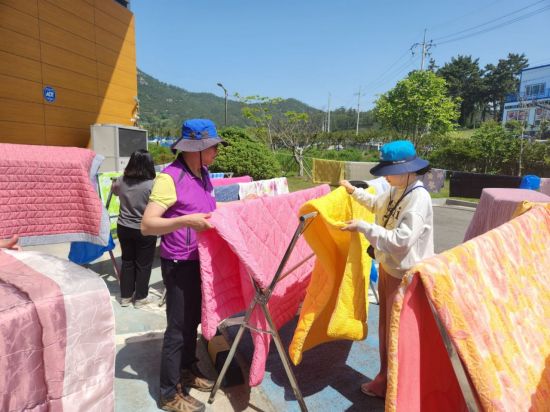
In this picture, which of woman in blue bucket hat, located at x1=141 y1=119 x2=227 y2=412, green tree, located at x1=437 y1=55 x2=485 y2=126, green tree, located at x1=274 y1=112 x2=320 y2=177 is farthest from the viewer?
green tree, located at x1=437 y1=55 x2=485 y2=126

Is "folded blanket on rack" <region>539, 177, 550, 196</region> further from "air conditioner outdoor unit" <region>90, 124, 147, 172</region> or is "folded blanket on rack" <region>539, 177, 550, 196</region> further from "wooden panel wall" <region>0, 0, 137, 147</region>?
"wooden panel wall" <region>0, 0, 137, 147</region>

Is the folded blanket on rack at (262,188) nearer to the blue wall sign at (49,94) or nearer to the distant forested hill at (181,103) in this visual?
the blue wall sign at (49,94)

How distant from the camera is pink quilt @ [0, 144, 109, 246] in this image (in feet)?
9.60

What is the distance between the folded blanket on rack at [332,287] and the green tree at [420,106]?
25.9 m

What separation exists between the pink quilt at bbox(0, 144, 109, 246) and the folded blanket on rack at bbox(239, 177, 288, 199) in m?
1.85

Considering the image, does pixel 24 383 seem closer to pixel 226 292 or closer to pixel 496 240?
pixel 226 292

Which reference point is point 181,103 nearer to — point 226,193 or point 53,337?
point 226,193

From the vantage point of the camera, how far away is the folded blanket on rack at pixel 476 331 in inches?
45.5

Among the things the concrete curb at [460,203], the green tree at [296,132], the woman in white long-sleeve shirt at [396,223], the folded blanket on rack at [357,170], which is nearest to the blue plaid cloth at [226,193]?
the woman in white long-sleeve shirt at [396,223]

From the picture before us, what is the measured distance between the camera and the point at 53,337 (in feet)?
3.24

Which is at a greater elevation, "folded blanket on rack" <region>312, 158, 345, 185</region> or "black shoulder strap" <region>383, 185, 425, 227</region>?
"black shoulder strap" <region>383, 185, 425, 227</region>

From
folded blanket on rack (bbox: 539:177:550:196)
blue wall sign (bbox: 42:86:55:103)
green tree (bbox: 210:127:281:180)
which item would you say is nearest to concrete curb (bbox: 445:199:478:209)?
folded blanket on rack (bbox: 539:177:550:196)

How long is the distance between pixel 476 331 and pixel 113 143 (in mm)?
9928

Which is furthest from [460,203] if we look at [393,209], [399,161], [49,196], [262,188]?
[49,196]
